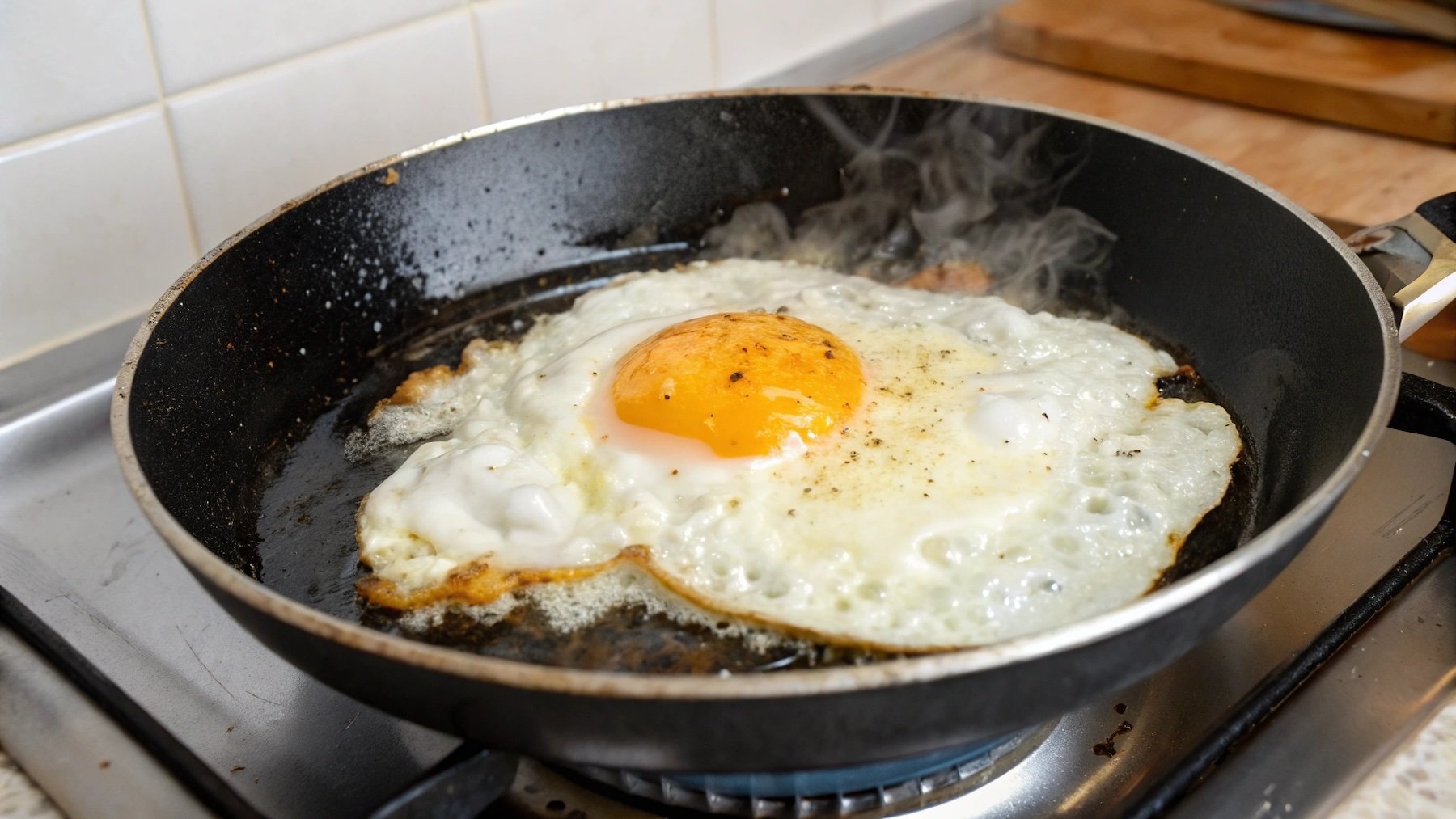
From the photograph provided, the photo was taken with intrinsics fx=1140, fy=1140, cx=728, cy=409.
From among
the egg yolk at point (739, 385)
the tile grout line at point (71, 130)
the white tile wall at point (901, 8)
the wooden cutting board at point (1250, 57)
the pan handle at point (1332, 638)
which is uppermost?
the tile grout line at point (71, 130)

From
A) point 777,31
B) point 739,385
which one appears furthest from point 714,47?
point 739,385

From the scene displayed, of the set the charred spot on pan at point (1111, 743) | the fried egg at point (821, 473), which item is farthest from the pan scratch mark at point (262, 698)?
the charred spot on pan at point (1111, 743)

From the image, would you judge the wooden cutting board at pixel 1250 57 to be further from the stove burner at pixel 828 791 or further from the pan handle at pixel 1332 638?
the stove burner at pixel 828 791

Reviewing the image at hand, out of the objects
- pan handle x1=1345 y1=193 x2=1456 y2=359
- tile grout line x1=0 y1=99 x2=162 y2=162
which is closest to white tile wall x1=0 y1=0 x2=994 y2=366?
tile grout line x1=0 y1=99 x2=162 y2=162

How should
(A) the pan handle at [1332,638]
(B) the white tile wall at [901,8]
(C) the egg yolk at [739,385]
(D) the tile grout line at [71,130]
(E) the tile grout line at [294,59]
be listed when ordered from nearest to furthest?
(A) the pan handle at [1332,638], (C) the egg yolk at [739,385], (D) the tile grout line at [71,130], (E) the tile grout line at [294,59], (B) the white tile wall at [901,8]

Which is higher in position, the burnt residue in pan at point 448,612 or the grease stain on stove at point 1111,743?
the burnt residue in pan at point 448,612

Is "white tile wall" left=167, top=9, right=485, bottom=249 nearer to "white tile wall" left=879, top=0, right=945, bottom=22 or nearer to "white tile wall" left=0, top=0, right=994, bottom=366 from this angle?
"white tile wall" left=0, top=0, right=994, bottom=366
